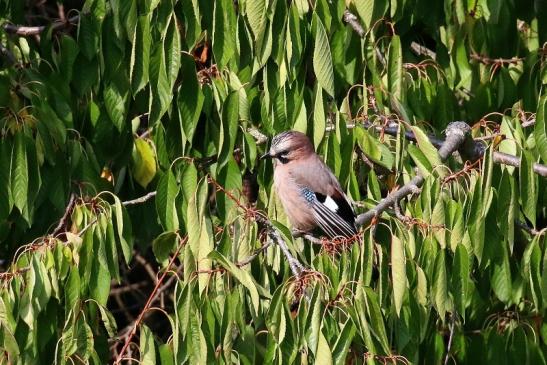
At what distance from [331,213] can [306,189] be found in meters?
0.56

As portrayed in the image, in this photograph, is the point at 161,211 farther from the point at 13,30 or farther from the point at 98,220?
the point at 13,30

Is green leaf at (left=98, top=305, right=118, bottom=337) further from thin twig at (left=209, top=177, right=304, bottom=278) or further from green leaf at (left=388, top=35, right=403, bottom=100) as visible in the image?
green leaf at (left=388, top=35, right=403, bottom=100)

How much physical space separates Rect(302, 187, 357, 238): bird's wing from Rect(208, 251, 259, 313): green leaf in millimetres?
1731

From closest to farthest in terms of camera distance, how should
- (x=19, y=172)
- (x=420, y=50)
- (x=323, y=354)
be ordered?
1. (x=323, y=354)
2. (x=19, y=172)
3. (x=420, y=50)

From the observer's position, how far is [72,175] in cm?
589

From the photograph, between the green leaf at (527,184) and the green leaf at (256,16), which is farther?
the green leaf at (256,16)

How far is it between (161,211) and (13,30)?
75.4 inches

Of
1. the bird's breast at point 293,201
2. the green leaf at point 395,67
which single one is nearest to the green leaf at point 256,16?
the green leaf at point 395,67

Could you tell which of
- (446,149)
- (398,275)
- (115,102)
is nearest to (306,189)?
(446,149)

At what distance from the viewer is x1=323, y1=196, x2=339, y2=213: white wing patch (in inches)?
257

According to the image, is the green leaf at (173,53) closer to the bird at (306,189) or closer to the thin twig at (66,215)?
the thin twig at (66,215)

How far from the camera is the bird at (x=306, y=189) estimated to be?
6.49 meters

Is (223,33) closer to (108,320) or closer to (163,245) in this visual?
(163,245)

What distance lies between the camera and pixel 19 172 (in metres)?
5.38
